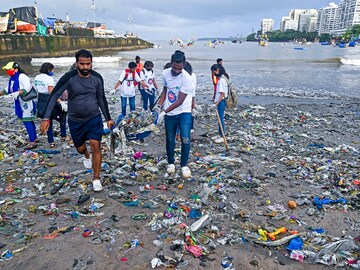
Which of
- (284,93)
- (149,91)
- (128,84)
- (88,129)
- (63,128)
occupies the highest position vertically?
(128,84)

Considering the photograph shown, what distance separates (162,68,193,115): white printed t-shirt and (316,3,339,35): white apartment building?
202838 mm

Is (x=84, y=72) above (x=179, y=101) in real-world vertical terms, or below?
above

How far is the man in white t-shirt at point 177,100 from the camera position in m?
4.37

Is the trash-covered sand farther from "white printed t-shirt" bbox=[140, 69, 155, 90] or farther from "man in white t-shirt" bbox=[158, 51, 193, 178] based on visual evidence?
"white printed t-shirt" bbox=[140, 69, 155, 90]

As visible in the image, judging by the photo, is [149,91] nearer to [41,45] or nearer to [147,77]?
[147,77]

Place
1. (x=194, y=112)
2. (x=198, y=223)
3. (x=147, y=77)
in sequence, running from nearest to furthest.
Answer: (x=198, y=223) → (x=194, y=112) → (x=147, y=77)

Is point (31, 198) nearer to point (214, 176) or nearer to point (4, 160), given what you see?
point (4, 160)

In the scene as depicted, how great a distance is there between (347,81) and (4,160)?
71.4ft

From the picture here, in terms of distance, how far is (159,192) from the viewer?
4348 mm

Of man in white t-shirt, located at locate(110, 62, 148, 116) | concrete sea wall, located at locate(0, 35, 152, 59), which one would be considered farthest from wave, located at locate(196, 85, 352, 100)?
concrete sea wall, located at locate(0, 35, 152, 59)

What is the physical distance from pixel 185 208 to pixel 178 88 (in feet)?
6.09

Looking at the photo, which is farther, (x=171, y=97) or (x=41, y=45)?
(x=41, y=45)

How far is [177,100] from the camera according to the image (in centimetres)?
440

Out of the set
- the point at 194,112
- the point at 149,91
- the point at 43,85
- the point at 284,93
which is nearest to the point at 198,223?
the point at 194,112
